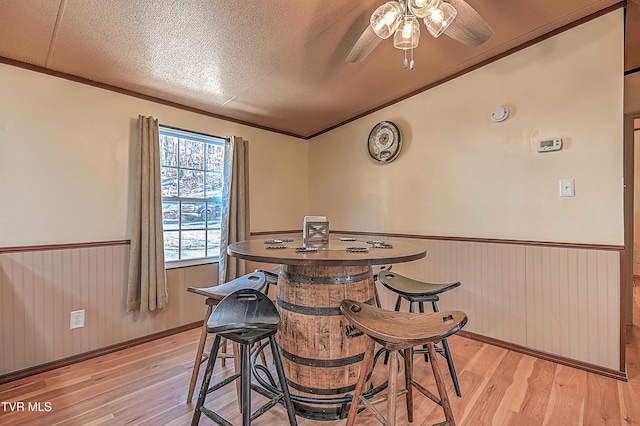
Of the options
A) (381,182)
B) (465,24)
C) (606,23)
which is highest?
(606,23)

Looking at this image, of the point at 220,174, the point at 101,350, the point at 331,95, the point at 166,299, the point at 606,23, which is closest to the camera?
the point at 606,23

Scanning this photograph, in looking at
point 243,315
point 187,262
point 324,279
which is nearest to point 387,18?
point 324,279

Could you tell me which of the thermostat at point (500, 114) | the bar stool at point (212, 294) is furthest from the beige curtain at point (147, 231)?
the thermostat at point (500, 114)

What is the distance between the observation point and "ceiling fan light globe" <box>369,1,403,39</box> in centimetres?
150

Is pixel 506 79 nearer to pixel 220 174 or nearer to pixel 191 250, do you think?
pixel 220 174

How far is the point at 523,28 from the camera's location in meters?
2.14

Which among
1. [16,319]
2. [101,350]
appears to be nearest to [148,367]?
[101,350]

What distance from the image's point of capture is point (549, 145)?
2.24 meters

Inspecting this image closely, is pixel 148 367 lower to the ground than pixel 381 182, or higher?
lower

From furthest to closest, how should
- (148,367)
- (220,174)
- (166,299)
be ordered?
(220,174) → (166,299) → (148,367)

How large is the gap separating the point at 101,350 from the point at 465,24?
325 centimetres

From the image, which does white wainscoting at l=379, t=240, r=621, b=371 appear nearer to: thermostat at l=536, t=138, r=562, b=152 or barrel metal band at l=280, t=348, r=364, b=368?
thermostat at l=536, t=138, r=562, b=152

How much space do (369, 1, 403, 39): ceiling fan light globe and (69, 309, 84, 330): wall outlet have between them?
2752 millimetres

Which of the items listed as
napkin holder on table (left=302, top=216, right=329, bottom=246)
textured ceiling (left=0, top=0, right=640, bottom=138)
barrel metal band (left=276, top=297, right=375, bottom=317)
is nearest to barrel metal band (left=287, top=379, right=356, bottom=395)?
barrel metal band (left=276, top=297, right=375, bottom=317)
